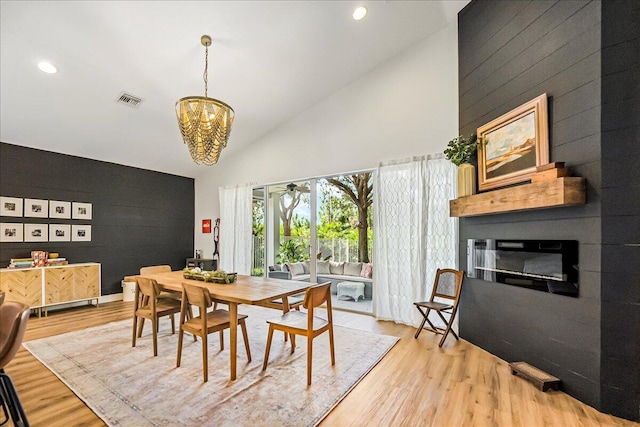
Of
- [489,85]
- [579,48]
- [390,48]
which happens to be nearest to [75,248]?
[390,48]

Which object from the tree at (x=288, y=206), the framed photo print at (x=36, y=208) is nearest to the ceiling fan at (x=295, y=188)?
the tree at (x=288, y=206)

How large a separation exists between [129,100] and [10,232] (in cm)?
268

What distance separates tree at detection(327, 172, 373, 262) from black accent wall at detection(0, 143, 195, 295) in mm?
3660

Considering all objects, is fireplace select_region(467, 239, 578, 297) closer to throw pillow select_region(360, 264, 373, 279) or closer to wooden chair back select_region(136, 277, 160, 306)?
throw pillow select_region(360, 264, 373, 279)

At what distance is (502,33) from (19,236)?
6835 millimetres

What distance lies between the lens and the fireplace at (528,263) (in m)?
2.40

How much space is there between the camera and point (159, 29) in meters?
3.17

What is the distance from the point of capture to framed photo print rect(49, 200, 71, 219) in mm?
4930

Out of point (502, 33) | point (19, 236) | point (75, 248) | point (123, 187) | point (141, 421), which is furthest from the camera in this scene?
point (123, 187)

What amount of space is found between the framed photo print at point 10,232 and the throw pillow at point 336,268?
4745 millimetres

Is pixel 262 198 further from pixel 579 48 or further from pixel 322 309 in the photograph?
pixel 579 48

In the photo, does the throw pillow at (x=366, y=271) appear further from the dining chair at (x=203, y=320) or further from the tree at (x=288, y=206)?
the dining chair at (x=203, y=320)

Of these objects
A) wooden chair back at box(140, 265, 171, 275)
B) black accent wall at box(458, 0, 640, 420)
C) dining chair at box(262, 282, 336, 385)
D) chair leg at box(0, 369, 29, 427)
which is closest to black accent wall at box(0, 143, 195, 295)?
wooden chair back at box(140, 265, 171, 275)

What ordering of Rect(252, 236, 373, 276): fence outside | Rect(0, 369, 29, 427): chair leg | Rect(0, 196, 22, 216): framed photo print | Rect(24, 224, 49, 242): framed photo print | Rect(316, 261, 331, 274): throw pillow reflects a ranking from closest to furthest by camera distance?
Rect(0, 369, 29, 427): chair leg < Rect(0, 196, 22, 216): framed photo print < Rect(24, 224, 49, 242): framed photo print < Rect(252, 236, 373, 276): fence outside < Rect(316, 261, 331, 274): throw pillow
